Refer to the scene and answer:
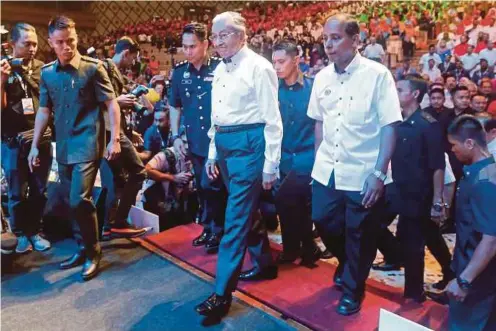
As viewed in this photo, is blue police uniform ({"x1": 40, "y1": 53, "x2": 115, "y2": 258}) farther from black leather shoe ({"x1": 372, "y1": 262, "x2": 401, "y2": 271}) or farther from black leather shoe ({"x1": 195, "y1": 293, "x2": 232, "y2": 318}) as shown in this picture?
black leather shoe ({"x1": 372, "y1": 262, "x2": 401, "y2": 271})

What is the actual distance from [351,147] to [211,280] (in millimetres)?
1107

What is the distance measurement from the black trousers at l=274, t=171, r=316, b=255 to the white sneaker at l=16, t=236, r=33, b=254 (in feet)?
5.41

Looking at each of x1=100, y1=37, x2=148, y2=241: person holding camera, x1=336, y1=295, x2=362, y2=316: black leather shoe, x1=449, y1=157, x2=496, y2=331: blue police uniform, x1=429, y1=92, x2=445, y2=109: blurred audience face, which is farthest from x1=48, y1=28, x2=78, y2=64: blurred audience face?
x1=429, y1=92, x2=445, y2=109: blurred audience face

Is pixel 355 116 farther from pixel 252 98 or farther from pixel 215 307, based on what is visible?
pixel 215 307

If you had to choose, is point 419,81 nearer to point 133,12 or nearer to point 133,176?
point 133,176

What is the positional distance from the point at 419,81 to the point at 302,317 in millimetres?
1333

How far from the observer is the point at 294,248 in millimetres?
2881

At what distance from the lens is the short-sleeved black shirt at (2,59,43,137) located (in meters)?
3.02

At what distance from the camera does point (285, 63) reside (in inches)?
110

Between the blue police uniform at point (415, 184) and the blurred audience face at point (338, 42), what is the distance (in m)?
0.58

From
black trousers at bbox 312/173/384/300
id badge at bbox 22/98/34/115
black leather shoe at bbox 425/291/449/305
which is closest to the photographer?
black trousers at bbox 312/173/384/300

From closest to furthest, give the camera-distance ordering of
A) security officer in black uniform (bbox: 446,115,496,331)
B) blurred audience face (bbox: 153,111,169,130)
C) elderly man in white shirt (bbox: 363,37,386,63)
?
1. security officer in black uniform (bbox: 446,115,496,331)
2. blurred audience face (bbox: 153,111,169,130)
3. elderly man in white shirt (bbox: 363,37,386,63)

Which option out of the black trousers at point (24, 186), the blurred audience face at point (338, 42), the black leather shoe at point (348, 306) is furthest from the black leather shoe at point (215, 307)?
the black trousers at point (24, 186)

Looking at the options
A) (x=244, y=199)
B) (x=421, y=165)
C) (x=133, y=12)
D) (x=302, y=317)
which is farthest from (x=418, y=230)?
(x=133, y=12)
